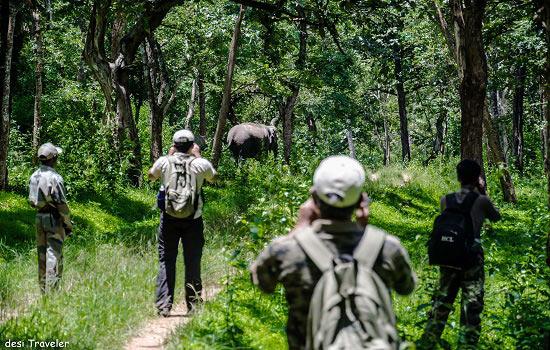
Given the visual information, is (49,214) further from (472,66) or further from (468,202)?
(472,66)

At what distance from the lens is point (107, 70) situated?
56.1 ft

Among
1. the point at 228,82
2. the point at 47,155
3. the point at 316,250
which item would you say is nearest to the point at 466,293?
the point at 316,250

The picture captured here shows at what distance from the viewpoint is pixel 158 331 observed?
7176 millimetres

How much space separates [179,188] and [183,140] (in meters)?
0.48

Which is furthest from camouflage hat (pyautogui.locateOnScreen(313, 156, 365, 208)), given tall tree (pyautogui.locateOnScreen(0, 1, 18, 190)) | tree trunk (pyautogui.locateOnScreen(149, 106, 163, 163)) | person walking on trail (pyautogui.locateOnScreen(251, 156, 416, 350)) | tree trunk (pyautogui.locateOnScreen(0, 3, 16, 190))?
tree trunk (pyautogui.locateOnScreen(149, 106, 163, 163))

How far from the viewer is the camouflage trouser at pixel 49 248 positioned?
812cm

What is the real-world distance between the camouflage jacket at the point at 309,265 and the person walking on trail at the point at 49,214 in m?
4.90

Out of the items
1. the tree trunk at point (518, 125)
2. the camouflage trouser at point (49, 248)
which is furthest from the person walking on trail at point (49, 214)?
the tree trunk at point (518, 125)

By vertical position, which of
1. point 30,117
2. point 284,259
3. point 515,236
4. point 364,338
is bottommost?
point 515,236

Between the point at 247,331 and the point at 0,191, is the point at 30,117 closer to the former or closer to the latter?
the point at 0,191

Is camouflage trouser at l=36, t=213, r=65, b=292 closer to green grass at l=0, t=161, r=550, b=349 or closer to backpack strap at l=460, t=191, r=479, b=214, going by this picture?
green grass at l=0, t=161, r=550, b=349

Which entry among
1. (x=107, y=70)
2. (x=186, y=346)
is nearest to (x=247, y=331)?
(x=186, y=346)

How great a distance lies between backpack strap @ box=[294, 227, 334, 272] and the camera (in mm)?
3492

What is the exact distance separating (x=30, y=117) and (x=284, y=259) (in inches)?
1191
